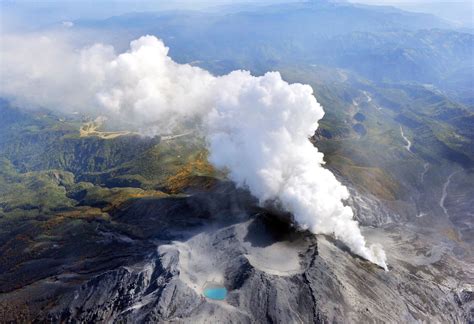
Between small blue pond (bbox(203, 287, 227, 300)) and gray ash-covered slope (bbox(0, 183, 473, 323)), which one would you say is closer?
gray ash-covered slope (bbox(0, 183, 473, 323))

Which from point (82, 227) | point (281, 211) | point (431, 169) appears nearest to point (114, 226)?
point (82, 227)

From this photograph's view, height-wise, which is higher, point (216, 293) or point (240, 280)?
point (240, 280)

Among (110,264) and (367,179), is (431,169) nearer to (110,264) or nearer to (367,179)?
(367,179)

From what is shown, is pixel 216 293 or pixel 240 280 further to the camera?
pixel 240 280

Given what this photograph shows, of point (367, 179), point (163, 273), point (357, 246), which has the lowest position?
point (367, 179)
